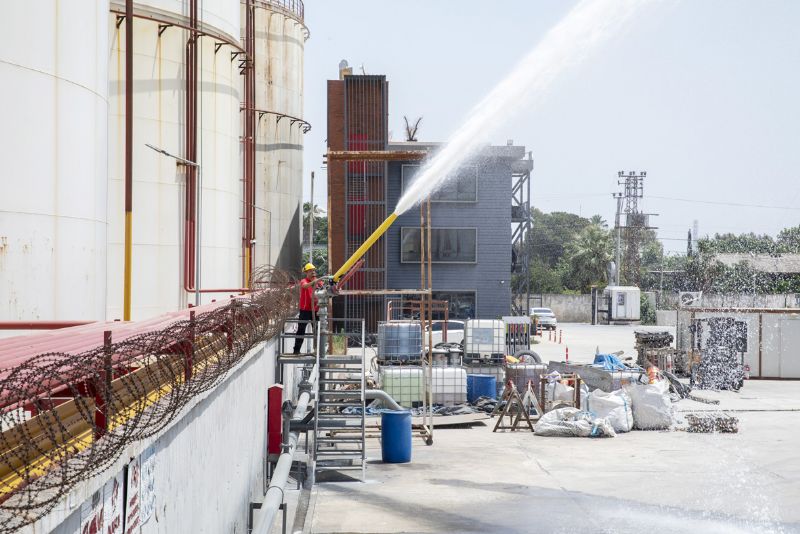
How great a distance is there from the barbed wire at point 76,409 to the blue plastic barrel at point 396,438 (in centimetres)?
985

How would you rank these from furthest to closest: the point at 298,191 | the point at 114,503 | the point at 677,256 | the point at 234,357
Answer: the point at 677,256 → the point at 298,191 → the point at 234,357 → the point at 114,503

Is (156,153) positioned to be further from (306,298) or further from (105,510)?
(105,510)

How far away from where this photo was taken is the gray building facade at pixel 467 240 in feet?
156

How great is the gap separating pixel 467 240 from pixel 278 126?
499 inches

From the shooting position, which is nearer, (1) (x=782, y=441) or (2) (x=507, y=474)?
(2) (x=507, y=474)

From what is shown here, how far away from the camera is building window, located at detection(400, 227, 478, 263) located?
47.6 meters

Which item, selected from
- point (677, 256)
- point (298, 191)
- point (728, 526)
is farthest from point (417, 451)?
point (677, 256)

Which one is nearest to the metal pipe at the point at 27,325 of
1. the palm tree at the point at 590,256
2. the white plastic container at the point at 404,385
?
the white plastic container at the point at 404,385

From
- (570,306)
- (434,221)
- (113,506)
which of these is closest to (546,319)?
(434,221)

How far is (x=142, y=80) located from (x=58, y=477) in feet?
50.3

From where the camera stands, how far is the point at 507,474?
54.0 ft

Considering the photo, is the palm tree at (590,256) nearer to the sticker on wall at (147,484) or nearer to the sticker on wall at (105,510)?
the sticker on wall at (147,484)

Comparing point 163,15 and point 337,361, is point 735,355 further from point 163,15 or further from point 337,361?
point 163,15

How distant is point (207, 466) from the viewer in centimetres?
867
